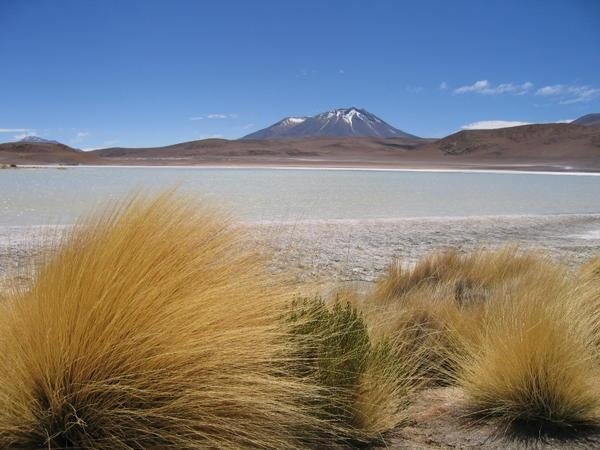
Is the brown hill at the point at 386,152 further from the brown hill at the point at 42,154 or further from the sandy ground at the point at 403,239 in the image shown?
the sandy ground at the point at 403,239

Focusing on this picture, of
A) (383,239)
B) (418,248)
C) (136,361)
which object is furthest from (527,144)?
(136,361)

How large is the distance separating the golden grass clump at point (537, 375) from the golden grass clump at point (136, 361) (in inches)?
28.5

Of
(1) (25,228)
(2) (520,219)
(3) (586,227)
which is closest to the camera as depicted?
(1) (25,228)

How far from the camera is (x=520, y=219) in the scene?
10672mm

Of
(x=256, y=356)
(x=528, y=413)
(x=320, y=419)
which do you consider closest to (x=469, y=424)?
(x=528, y=413)

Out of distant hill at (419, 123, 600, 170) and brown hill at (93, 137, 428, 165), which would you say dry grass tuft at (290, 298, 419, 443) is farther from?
brown hill at (93, 137, 428, 165)

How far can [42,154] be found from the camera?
80125 millimetres

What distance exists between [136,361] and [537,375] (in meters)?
1.46

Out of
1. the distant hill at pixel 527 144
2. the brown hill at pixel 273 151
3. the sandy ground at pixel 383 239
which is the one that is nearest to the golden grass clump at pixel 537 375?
the sandy ground at pixel 383 239

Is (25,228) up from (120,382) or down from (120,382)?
down

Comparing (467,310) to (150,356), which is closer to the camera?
(150,356)

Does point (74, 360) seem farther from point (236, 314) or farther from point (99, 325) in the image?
point (236, 314)

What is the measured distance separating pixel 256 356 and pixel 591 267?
2.98 m

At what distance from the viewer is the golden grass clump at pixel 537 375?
202 centimetres
